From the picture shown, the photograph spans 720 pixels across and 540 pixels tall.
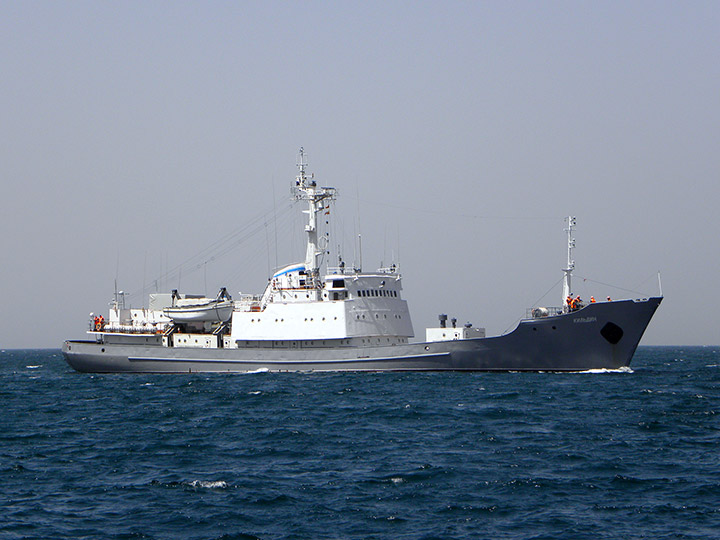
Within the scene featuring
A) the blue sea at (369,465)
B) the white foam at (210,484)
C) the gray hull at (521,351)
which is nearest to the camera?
the blue sea at (369,465)

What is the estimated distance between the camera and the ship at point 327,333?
42.5 meters

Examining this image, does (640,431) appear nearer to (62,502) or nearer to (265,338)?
(62,502)

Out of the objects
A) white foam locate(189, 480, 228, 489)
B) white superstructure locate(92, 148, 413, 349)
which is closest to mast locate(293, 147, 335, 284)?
white superstructure locate(92, 148, 413, 349)

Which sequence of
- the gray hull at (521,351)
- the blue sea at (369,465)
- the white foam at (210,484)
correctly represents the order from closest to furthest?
the blue sea at (369,465) < the white foam at (210,484) < the gray hull at (521,351)

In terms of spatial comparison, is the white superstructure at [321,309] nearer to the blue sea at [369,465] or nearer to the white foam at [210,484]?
the blue sea at [369,465]

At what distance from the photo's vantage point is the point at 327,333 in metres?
45.5

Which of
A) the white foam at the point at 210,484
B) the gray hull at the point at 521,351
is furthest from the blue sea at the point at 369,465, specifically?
the gray hull at the point at 521,351

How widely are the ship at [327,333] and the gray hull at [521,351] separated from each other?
1.9 inches

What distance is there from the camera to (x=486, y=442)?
946 inches

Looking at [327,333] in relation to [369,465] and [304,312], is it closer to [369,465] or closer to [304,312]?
[304,312]

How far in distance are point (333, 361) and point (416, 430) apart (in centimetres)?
1916

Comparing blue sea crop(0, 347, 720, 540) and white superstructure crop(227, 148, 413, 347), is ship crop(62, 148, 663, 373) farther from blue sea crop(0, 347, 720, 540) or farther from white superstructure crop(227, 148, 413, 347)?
blue sea crop(0, 347, 720, 540)

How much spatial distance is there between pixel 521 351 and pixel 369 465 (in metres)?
23.1

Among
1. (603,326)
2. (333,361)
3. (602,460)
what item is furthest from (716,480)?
(333,361)
